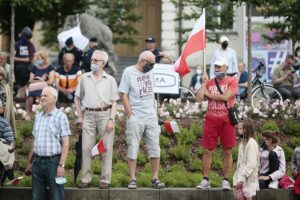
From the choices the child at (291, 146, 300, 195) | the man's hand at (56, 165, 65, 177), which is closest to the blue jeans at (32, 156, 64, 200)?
the man's hand at (56, 165, 65, 177)

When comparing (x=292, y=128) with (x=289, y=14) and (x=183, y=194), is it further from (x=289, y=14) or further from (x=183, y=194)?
(x=289, y=14)

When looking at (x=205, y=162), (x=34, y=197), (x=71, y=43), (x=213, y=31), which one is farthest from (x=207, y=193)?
(x=213, y=31)

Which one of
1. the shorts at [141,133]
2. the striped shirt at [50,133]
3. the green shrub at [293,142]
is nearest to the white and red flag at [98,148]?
the shorts at [141,133]

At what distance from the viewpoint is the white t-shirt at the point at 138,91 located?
15031 millimetres

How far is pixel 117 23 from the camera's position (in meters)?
35.4

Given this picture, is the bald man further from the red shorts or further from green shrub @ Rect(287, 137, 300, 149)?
green shrub @ Rect(287, 137, 300, 149)

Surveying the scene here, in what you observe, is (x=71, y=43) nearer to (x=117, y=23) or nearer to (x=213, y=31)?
(x=213, y=31)

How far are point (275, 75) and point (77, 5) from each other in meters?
13.1

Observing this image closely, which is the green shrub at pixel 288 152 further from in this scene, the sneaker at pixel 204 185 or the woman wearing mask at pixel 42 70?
the woman wearing mask at pixel 42 70

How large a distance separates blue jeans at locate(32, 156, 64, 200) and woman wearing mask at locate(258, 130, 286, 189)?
3.46 meters

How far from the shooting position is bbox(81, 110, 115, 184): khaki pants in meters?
14.9

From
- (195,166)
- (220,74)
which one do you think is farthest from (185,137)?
(220,74)

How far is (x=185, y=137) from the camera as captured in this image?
18.0 metres

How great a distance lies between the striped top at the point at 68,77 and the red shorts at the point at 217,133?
194 inches
